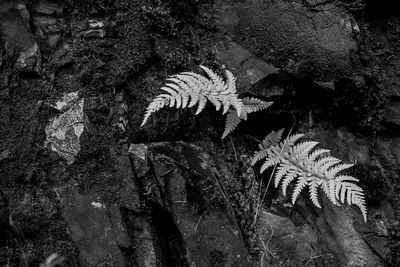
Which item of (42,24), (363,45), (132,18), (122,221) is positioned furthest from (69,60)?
(363,45)

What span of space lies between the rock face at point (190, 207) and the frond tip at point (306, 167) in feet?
2.00

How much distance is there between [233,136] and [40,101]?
2.02 metres

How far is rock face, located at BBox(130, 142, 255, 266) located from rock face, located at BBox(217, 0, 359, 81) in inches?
61.4

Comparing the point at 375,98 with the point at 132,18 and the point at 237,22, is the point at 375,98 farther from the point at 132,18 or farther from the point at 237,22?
the point at 132,18

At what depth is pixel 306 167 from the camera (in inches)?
151

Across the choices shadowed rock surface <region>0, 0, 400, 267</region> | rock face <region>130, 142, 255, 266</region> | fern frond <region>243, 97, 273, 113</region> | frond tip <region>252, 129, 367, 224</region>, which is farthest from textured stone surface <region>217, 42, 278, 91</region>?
rock face <region>130, 142, 255, 266</region>

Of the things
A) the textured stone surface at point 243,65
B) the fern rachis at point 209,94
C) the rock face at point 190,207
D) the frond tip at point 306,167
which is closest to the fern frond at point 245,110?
the fern rachis at point 209,94

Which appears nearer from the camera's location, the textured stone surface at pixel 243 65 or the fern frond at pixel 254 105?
the fern frond at pixel 254 105

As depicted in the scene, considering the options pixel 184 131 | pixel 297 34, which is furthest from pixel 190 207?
pixel 297 34

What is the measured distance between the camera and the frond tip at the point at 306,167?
3.57m

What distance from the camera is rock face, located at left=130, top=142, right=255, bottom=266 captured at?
340cm

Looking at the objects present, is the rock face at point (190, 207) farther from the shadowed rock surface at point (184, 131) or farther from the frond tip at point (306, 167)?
the frond tip at point (306, 167)

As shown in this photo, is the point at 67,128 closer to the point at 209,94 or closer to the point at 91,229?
the point at 91,229

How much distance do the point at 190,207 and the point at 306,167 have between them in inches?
48.8
